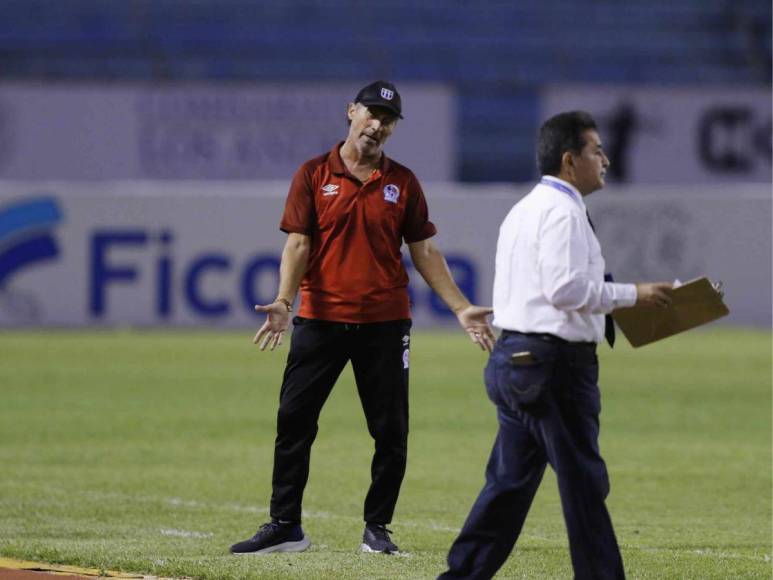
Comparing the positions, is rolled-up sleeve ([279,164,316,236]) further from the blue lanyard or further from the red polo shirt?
the blue lanyard

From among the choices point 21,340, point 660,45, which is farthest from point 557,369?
point 660,45

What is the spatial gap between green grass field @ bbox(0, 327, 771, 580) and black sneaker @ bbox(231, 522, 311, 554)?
0.11 m

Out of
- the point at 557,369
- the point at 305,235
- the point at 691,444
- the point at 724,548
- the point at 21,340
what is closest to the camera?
the point at 557,369

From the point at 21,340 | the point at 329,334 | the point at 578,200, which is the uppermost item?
the point at 578,200

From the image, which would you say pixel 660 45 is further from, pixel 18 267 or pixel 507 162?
pixel 18 267

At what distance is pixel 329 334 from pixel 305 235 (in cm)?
48

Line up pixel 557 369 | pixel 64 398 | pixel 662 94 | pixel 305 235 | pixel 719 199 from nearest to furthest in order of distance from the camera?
pixel 557 369
pixel 305 235
pixel 64 398
pixel 719 199
pixel 662 94

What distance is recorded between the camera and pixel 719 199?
29391 mm

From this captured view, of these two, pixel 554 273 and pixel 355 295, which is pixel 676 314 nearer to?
pixel 554 273

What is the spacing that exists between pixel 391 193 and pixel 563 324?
7.53 ft

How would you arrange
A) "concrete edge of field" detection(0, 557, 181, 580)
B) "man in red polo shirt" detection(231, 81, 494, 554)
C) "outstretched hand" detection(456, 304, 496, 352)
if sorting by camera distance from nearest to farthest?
"outstretched hand" detection(456, 304, 496, 352)
"concrete edge of field" detection(0, 557, 181, 580)
"man in red polo shirt" detection(231, 81, 494, 554)

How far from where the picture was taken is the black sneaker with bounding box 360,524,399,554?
8578mm

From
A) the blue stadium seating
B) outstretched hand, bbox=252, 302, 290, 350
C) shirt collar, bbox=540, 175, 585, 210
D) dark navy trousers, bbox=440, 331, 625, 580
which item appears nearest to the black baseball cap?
Answer: outstretched hand, bbox=252, 302, 290, 350

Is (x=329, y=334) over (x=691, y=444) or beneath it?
over
